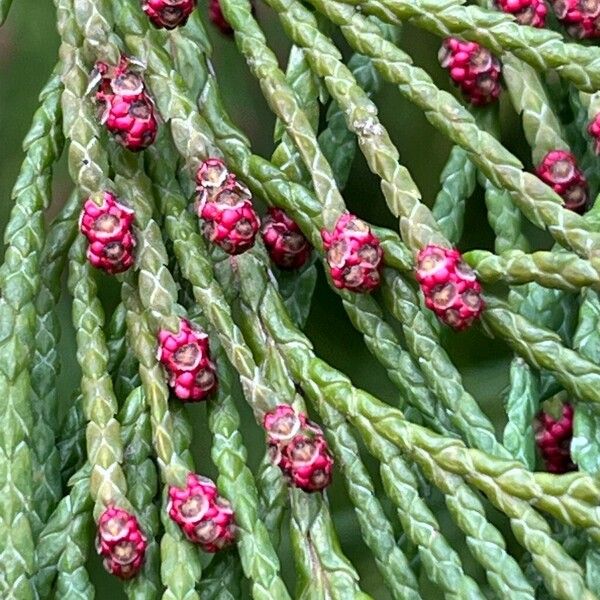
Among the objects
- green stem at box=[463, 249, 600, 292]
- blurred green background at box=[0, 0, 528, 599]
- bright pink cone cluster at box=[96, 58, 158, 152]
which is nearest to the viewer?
green stem at box=[463, 249, 600, 292]

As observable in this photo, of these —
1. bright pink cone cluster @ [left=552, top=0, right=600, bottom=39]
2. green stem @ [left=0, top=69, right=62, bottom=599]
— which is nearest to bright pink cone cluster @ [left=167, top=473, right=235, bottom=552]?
green stem @ [left=0, top=69, right=62, bottom=599]

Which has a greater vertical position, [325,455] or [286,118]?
[286,118]

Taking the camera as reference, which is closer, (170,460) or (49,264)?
(170,460)

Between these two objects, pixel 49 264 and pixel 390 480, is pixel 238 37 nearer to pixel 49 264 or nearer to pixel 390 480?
pixel 49 264

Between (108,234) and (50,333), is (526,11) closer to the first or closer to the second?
(108,234)

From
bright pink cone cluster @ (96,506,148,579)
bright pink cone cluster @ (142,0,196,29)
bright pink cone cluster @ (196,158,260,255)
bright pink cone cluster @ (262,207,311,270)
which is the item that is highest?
bright pink cone cluster @ (142,0,196,29)

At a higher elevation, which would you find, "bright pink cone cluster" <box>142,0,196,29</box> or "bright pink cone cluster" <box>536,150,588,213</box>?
"bright pink cone cluster" <box>142,0,196,29</box>

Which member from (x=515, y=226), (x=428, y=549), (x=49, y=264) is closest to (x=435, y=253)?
(x=515, y=226)

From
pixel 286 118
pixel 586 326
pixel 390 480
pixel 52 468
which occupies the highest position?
pixel 286 118

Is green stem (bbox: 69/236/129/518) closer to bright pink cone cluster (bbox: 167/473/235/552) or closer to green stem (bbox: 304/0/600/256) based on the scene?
bright pink cone cluster (bbox: 167/473/235/552)
